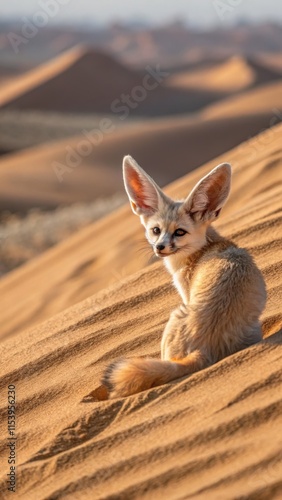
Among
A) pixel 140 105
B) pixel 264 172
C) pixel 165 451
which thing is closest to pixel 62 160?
pixel 264 172

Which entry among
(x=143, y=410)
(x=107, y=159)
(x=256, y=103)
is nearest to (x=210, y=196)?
(x=143, y=410)

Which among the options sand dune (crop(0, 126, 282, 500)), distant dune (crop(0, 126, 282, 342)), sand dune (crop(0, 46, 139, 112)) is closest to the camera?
sand dune (crop(0, 126, 282, 500))

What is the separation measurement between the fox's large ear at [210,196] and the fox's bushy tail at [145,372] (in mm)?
599

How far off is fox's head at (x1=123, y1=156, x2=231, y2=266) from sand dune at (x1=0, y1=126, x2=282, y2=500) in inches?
20.3

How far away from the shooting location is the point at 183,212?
11.3 ft

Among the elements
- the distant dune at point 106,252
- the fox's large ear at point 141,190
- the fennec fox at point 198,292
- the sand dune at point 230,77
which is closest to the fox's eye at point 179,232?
the fennec fox at point 198,292

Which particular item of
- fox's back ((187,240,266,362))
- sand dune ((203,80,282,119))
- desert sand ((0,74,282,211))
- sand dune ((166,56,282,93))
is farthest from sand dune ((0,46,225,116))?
fox's back ((187,240,266,362))

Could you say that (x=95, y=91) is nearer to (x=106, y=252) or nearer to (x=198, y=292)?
(x=106, y=252)

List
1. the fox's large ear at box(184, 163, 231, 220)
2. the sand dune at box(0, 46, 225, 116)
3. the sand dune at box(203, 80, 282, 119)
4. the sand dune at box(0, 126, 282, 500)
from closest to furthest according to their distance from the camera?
the sand dune at box(0, 126, 282, 500) → the fox's large ear at box(184, 163, 231, 220) → the sand dune at box(203, 80, 282, 119) → the sand dune at box(0, 46, 225, 116)

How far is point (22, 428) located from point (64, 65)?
169 feet

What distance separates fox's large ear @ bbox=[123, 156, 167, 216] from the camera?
3467 millimetres

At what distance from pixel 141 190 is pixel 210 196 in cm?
32

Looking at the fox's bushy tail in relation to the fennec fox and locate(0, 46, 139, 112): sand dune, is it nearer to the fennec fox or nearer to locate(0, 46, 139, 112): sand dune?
the fennec fox

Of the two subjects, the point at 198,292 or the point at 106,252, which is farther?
the point at 106,252
